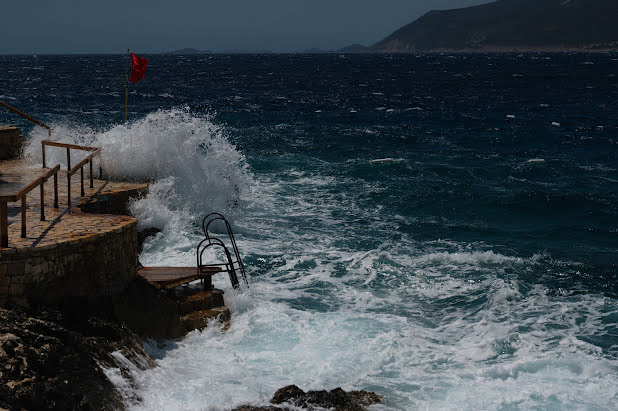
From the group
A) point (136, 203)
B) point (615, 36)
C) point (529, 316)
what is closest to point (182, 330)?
point (136, 203)

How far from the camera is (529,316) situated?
10.4 meters

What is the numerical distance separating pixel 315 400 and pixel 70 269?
3154 millimetres

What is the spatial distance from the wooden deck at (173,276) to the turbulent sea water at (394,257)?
25.3 inches

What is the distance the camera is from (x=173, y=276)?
32.2 ft

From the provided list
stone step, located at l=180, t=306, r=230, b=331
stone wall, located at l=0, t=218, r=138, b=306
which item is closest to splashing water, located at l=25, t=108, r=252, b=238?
stone step, located at l=180, t=306, r=230, b=331

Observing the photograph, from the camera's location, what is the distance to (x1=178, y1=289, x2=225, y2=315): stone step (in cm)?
956

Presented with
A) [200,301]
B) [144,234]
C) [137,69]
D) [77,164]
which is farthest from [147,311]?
[137,69]

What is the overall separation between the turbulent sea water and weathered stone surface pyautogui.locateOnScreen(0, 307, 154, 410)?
42 cm

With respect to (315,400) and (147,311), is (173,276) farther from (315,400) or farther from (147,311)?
(315,400)

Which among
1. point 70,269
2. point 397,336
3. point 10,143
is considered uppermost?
point 10,143

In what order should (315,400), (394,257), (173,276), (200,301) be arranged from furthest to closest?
(394,257)
(173,276)
(200,301)
(315,400)

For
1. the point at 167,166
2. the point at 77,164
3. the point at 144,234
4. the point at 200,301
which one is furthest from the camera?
the point at 167,166

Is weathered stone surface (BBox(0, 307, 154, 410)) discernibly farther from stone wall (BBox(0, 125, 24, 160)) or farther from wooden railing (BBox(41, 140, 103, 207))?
stone wall (BBox(0, 125, 24, 160))

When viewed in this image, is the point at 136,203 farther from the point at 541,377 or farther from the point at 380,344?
the point at 541,377
